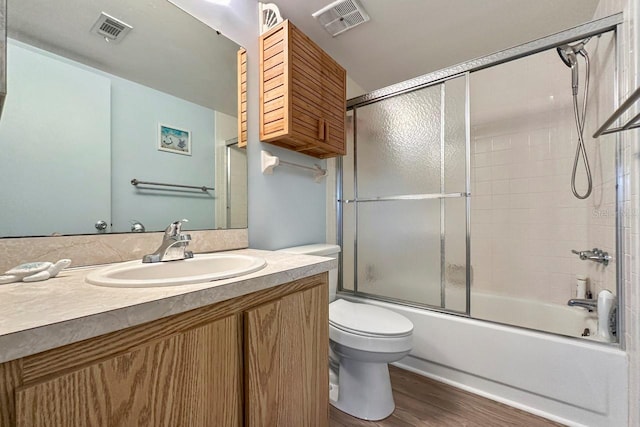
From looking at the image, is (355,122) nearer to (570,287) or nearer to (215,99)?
(215,99)

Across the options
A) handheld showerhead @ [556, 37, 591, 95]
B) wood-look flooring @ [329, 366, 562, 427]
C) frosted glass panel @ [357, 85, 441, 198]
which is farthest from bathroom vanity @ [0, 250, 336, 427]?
handheld showerhead @ [556, 37, 591, 95]

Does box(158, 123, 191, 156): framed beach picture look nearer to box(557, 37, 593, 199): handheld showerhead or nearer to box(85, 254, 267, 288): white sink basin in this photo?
box(85, 254, 267, 288): white sink basin

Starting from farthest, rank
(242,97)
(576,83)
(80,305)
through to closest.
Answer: (576,83), (242,97), (80,305)

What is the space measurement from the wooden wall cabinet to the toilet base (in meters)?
1.24

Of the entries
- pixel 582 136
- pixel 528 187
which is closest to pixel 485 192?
pixel 528 187

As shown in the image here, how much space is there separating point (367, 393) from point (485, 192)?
188 cm

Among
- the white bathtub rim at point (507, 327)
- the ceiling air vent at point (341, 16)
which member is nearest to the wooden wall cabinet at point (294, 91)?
the ceiling air vent at point (341, 16)

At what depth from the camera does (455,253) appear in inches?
65.0

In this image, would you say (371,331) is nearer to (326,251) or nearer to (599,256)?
(326,251)

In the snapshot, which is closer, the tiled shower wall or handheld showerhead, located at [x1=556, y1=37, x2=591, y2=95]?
handheld showerhead, located at [x1=556, y1=37, x2=591, y2=95]

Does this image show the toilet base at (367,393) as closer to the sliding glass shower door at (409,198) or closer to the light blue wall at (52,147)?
the sliding glass shower door at (409,198)

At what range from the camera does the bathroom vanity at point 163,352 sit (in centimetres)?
40

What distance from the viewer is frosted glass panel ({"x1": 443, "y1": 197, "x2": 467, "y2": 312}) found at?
5.19 feet

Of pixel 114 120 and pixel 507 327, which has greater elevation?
pixel 114 120
